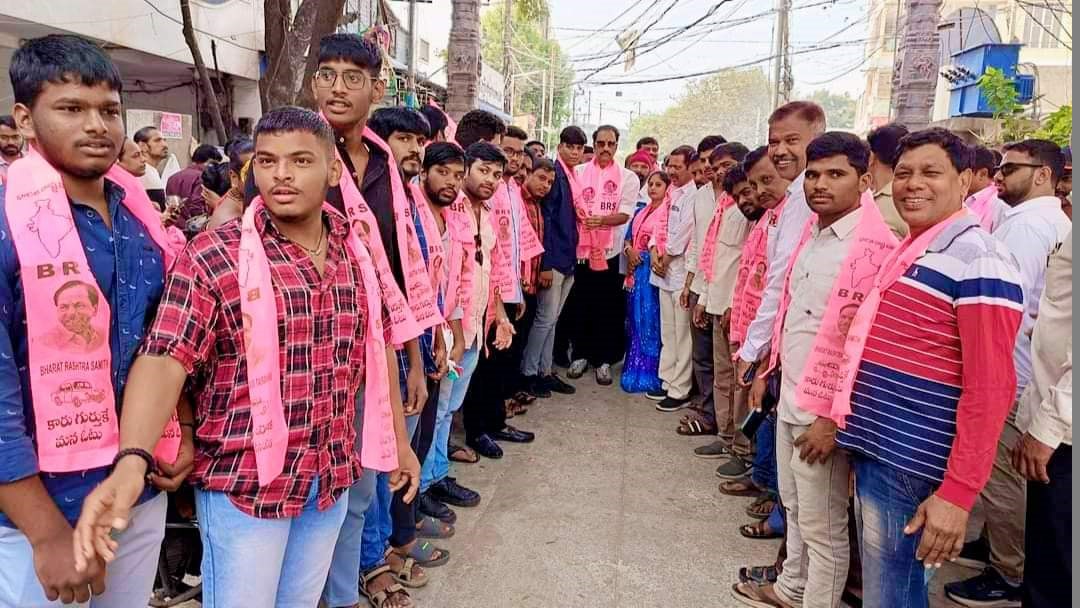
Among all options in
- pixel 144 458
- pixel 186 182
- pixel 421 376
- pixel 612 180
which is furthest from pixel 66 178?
pixel 612 180

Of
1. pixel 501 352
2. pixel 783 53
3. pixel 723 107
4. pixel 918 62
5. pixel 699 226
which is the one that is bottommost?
pixel 501 352

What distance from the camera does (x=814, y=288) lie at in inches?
103

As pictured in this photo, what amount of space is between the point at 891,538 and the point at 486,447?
A: 2.80 metres

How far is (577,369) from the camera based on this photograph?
6.41 meters

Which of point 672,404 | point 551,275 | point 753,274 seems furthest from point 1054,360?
point 551,275

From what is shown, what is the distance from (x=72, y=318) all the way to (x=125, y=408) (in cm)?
22

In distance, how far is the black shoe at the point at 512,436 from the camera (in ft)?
15.9

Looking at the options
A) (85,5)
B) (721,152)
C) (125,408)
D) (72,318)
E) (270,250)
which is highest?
(85,5)

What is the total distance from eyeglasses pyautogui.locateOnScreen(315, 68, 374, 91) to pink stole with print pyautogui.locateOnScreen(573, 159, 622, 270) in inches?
153

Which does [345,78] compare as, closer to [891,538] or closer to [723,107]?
[891,538]

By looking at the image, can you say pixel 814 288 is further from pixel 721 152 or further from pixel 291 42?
pixel 291 42

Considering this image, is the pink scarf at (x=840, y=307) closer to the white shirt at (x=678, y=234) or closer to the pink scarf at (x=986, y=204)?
the pink scarf at (x=986, y=204)

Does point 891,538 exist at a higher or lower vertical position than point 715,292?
lower

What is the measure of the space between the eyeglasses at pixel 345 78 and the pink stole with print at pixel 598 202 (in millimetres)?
3878
